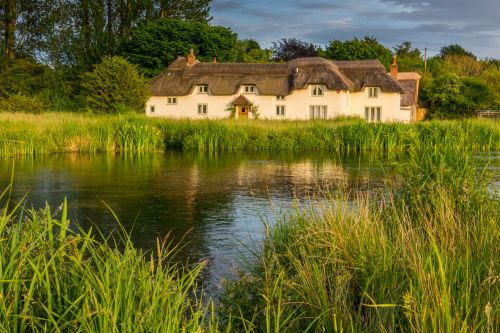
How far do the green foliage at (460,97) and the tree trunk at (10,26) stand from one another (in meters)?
33.4

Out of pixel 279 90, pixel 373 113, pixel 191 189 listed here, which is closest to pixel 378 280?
pixel 191 189

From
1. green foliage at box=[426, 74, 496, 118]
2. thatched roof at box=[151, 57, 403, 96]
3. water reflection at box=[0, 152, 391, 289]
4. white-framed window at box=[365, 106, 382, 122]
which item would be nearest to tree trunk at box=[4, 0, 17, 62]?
thatched roof at box=[151, 57, 403, 96]

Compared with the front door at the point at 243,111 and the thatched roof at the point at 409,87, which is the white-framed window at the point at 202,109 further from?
the thatched roof at the point at 409,87

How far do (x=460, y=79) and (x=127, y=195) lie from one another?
1704 inches

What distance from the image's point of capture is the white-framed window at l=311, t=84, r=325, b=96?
159ft

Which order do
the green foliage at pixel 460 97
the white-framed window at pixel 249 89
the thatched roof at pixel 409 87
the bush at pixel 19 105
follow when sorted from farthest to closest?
the thatched roof at pixel 409 87 → the green foliage at pixel 460 97 → the white-framed window at pixel 249 89 → the bush at pixel 19 105

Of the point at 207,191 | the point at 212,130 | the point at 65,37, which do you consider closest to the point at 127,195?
the point at 207,191

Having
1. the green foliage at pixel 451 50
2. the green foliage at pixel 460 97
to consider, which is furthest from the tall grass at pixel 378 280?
the green foliage at pixel 451 50

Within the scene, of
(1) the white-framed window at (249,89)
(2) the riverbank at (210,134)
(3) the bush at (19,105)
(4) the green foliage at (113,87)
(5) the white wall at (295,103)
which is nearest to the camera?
(2) the riverbank at (210,134)

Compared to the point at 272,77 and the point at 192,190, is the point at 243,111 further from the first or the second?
the point at 192,190

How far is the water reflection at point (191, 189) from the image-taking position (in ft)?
30.8

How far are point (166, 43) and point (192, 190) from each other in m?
41.2

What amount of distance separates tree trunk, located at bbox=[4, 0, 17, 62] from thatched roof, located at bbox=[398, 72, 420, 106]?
31.7 m

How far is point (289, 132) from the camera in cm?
2827
